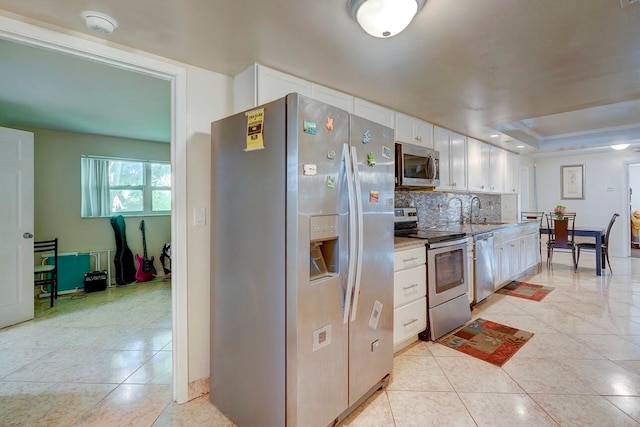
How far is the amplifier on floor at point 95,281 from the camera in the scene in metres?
4.27

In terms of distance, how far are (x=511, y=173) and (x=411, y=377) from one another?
4.82 metres

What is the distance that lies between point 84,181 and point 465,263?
542 centimetres

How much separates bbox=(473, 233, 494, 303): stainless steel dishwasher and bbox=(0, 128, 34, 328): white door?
4.93m

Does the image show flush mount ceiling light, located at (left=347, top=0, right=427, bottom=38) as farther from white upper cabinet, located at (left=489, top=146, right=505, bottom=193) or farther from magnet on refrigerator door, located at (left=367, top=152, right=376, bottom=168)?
white upper cabinet, located at (left=489, top=146, right=505, bottom=193)

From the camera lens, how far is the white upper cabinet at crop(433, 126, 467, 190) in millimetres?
3736

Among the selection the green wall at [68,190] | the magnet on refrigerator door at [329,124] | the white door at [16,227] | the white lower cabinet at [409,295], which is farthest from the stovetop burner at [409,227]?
the green wall at [68,190]

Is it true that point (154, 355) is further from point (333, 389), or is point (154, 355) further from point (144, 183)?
point (144, 183)

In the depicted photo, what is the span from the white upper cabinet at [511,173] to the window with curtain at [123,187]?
6101mm

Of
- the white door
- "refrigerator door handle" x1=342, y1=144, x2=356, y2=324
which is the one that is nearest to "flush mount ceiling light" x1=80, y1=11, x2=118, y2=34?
"refrigerator door handle" x1=342, y1=144, x2=356, y2=324

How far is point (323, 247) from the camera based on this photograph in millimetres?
1687

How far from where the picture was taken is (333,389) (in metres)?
1.61

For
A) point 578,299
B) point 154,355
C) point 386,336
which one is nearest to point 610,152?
point 578,299

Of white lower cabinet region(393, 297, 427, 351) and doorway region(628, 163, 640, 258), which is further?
doorway region(628, 163, 640, 258)

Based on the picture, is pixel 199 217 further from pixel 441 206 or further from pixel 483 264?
pixel 441 206
